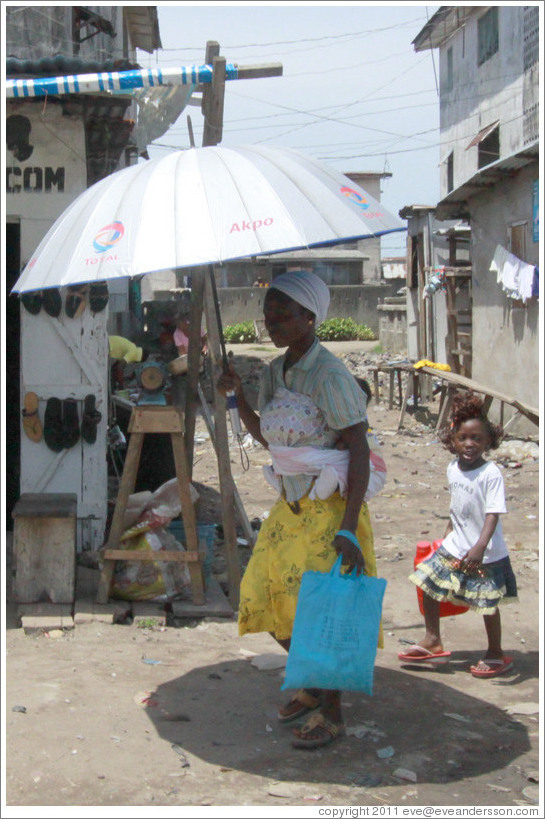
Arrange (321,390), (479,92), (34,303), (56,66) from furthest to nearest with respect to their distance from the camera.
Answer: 1. (479,92)
2. (34,303)
3. (56,66)
4. (321,390)

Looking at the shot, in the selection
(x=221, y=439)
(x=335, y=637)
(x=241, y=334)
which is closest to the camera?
(x=335, y=637)

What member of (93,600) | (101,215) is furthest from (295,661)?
(93,600)

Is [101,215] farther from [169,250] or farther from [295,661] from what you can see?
[295,661]

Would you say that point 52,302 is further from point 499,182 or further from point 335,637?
point 499,182

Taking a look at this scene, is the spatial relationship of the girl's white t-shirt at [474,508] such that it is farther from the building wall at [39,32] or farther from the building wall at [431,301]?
the building wall at [431,301]

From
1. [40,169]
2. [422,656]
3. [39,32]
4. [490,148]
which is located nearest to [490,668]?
[422,656]

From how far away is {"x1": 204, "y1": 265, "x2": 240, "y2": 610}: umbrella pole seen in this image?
4.79 m

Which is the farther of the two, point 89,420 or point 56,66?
point 89,420

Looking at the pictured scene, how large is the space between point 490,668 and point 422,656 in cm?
37

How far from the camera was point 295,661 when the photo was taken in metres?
3.45

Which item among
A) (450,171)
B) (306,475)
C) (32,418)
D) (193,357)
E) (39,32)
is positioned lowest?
(306,475)

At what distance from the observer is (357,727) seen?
3.85 meters

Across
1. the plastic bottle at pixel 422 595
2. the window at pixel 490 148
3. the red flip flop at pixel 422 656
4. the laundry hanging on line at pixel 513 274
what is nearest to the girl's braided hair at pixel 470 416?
the plastic bottle at pixel 422 595

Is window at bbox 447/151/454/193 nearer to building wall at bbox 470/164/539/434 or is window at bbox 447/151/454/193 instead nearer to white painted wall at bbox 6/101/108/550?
building wall at bbox 470/164/539/434
